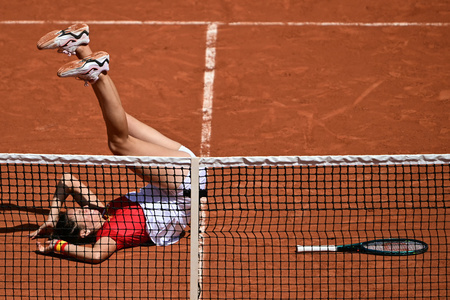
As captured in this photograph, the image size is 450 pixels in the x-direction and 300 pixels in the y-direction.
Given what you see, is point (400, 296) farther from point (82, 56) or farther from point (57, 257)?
point (82, 56)

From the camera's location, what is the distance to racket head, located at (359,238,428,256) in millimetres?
6680

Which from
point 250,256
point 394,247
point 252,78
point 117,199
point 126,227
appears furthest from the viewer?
point 252,78

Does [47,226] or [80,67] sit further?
[47,226]

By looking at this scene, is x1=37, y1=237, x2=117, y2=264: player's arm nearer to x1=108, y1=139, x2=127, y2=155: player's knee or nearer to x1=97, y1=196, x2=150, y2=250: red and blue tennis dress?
x1=97, y1=196, x2=150, y2=250: red and blue tennis dress

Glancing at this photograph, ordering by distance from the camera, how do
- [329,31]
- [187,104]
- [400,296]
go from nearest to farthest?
[400,296]
[187,104]
[329,31]

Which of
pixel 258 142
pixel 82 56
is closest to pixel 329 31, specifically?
pixel 258 142

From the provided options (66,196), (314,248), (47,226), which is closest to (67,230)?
(47,226)

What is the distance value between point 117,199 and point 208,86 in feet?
10.0

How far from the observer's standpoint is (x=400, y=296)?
6.43 meters

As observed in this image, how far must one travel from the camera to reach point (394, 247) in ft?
22.3

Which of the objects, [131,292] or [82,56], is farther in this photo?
[82,56]

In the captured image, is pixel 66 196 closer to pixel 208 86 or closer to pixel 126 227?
pixel 126 227

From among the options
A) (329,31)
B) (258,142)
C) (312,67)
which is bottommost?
(258,142)

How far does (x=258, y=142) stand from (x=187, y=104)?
1.31 m
